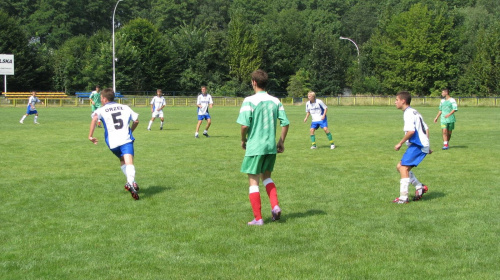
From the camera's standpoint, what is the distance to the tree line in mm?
67938

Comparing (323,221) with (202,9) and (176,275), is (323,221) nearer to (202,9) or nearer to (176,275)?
(176,275)

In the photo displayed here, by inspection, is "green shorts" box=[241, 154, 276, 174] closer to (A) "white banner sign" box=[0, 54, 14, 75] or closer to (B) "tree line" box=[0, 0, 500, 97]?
(B) "tree line" box=[0, 0, 500, 97]

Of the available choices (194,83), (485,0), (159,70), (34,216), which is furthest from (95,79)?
(485,0)

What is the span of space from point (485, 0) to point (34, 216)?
10731 cm

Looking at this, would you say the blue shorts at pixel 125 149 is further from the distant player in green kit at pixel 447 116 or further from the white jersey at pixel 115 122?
the distant player in green kit at pixel 447 116

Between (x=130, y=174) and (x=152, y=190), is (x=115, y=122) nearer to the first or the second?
(x=130, y=174)

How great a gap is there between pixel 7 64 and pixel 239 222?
196 ft

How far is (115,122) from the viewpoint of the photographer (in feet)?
29.8

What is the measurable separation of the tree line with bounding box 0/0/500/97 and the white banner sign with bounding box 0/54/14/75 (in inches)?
249

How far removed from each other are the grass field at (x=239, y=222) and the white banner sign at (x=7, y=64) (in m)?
51.3

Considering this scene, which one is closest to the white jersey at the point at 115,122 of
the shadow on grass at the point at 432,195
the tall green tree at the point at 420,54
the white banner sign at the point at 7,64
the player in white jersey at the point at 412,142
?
the player in white jersey at the point at 412,142

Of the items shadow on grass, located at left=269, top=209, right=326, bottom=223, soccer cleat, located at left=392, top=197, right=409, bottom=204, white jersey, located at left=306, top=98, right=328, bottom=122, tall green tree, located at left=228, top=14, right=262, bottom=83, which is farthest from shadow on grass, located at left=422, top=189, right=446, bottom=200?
tall green tree, located at left=228, top=14, right=262, bottom=83

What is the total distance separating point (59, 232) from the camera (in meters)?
6.69

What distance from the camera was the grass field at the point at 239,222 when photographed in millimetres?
5316
